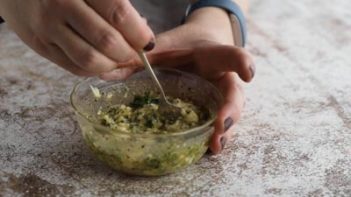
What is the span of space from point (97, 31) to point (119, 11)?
0.14ft

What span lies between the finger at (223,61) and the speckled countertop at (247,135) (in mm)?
120

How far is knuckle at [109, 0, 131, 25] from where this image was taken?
0.80 meters

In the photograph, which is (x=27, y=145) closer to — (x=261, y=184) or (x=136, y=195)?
(x=136, y=195)

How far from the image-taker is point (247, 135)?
100cm

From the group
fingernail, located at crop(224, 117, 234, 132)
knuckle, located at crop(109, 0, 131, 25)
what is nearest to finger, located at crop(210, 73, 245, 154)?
fingernail, located at crop(224, 117, 234, 132)

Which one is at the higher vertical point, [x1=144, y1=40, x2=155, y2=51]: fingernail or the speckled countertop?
[x1=144, y1=40, x2=155, y2=51]: fingernail

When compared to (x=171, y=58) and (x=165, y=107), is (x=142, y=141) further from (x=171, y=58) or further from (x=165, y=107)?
(x=171, y=58)

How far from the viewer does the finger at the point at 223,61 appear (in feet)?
3.06

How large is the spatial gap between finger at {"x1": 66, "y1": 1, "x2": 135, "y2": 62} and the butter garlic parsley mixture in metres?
0.12

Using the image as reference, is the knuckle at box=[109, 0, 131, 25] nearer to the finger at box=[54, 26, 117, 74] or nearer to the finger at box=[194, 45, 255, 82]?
the finger at box=[54, 26, 117, 74]

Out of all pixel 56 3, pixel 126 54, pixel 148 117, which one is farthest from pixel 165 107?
pixel 56 3

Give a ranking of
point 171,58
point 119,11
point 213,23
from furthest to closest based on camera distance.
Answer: point 213,23 → point 171,58 → point 119,11

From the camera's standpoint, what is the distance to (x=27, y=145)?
3.09 feet

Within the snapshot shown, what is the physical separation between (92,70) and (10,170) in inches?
8.1
